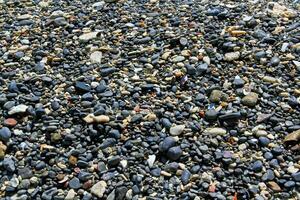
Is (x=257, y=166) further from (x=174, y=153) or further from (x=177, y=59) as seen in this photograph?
(x=177, y=59)

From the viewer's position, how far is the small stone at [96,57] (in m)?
4.61

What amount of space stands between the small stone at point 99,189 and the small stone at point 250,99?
4.41 feet

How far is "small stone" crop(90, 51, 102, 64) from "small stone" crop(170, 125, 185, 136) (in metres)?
1.12

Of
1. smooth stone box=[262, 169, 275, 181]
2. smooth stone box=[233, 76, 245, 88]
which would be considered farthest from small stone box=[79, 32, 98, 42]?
smooth stone box=[262, 169, 275, 181]

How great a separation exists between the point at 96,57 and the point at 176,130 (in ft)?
4.06

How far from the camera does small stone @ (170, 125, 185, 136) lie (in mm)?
3812

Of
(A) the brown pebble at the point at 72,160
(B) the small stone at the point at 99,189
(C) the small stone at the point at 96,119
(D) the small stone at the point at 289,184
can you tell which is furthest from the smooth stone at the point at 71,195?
(D) the small stone at the point at 289,184

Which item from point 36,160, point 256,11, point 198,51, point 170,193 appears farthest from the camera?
point 256,11

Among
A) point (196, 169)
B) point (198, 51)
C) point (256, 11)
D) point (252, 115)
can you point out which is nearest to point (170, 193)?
point (196, 169)

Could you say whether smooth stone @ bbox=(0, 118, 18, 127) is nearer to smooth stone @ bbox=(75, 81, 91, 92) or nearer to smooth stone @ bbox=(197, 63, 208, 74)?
smooth stone @ bbox=(75, 81, 91, 92)

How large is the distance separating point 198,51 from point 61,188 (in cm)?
187

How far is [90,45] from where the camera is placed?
4.82 m

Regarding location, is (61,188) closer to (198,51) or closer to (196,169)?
(196,169)

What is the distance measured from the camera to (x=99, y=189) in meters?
3.45
